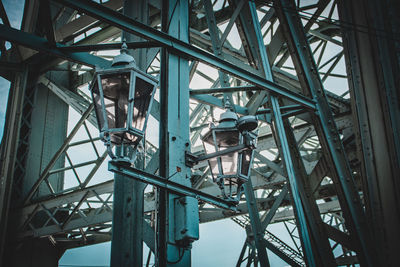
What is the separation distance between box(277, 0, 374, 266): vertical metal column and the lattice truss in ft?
0.17

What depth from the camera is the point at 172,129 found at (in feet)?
12.2

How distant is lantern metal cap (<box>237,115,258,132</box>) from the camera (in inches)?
154

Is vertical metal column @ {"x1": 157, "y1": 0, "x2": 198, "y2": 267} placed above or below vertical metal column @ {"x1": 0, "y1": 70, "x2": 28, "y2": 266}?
below

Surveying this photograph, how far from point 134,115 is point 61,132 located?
12.9 meters

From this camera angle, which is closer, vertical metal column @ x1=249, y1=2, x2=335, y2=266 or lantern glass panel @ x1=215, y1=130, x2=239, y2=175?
lantern glass panel @ x1=215, y1=130, x2=239, y2=175

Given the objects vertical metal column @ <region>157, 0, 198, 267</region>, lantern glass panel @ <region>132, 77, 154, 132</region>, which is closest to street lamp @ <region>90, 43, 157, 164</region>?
lantern glass panel @ <region>132, 77, 154, 132</region>

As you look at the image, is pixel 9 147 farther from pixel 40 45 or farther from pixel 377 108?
pixel 377 108

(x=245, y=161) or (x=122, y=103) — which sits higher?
(x=122, y=103)

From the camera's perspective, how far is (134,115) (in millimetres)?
3115

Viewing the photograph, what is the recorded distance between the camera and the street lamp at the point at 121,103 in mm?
3039

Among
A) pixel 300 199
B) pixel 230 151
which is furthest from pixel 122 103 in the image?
pixel 300 199

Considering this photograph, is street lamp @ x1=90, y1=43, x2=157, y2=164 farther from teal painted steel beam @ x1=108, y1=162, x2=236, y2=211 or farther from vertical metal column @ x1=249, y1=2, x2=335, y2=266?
vertical metal column @ x1=249, y1=2, x2=335, y2=266

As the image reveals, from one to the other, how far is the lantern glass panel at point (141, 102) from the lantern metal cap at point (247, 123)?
1.13 metres

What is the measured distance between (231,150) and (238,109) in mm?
2035
